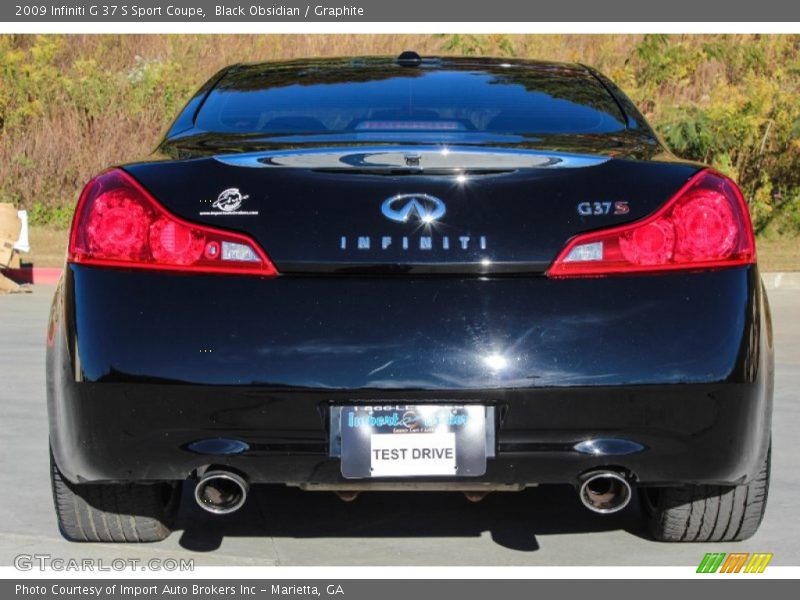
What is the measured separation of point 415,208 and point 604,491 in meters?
0.94

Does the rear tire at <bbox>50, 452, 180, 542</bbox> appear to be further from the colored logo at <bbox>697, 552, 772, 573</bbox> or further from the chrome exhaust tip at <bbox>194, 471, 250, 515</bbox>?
the colored logo at <bbox>697, 552, 772, 573</bbox>

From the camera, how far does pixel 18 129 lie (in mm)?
20469

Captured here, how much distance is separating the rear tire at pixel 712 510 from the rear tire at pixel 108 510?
5.03 ft

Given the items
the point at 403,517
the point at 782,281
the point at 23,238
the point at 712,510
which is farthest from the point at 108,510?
the point at 23,238

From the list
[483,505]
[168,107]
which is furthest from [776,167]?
[483,505]

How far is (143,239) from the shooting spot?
412 centimetres

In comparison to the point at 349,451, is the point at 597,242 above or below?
above

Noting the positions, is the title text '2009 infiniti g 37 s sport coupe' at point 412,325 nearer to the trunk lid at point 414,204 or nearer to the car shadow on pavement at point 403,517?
the trunk lid at point 414,204

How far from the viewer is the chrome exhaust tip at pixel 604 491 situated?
4090 mm

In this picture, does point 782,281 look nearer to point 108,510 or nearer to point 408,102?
point 408,102

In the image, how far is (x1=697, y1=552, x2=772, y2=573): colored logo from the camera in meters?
4.58

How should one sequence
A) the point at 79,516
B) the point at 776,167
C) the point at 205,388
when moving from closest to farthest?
the point at 205,388
the point at 79,516
the point at 776,167

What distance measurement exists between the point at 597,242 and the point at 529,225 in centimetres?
18

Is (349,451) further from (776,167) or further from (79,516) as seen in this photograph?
(776,167)
